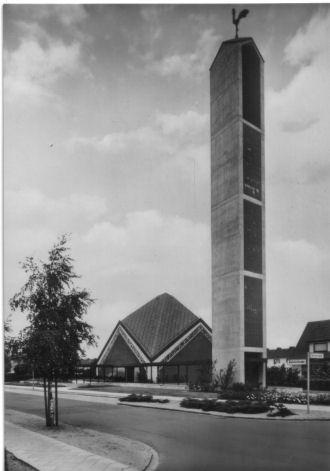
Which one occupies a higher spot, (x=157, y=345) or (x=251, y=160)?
(x=251, y=160)

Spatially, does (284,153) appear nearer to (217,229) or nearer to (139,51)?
(139,51)

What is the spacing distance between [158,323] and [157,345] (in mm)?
3095

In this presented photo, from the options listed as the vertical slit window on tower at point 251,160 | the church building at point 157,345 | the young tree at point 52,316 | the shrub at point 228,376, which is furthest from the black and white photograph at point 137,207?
the church building at point 157,345

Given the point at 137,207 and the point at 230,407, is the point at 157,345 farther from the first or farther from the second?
the point at 137,207

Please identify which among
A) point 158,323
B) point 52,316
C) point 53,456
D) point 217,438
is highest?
point 52,316

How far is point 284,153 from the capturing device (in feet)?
76.2

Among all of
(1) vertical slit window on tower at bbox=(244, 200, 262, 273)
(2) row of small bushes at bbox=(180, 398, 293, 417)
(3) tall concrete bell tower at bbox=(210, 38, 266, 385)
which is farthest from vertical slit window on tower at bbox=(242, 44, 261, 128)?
(2) row of small bushes at bbox=(180, 398, 293, 417)

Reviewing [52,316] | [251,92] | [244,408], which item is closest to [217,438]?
[244,408]

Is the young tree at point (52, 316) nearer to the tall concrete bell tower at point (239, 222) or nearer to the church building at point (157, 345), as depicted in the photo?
the tall concrete bell tower at point (239, 222)

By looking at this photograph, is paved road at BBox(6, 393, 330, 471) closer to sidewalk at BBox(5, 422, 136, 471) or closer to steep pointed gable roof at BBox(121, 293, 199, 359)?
sidewalk at BBox(5, 422, 136, 471)

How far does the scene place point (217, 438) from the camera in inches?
617

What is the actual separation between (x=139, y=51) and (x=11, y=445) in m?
12.7

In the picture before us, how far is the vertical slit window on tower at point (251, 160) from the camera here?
37.4 meters

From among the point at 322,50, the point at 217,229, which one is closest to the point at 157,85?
the point at 322,50
